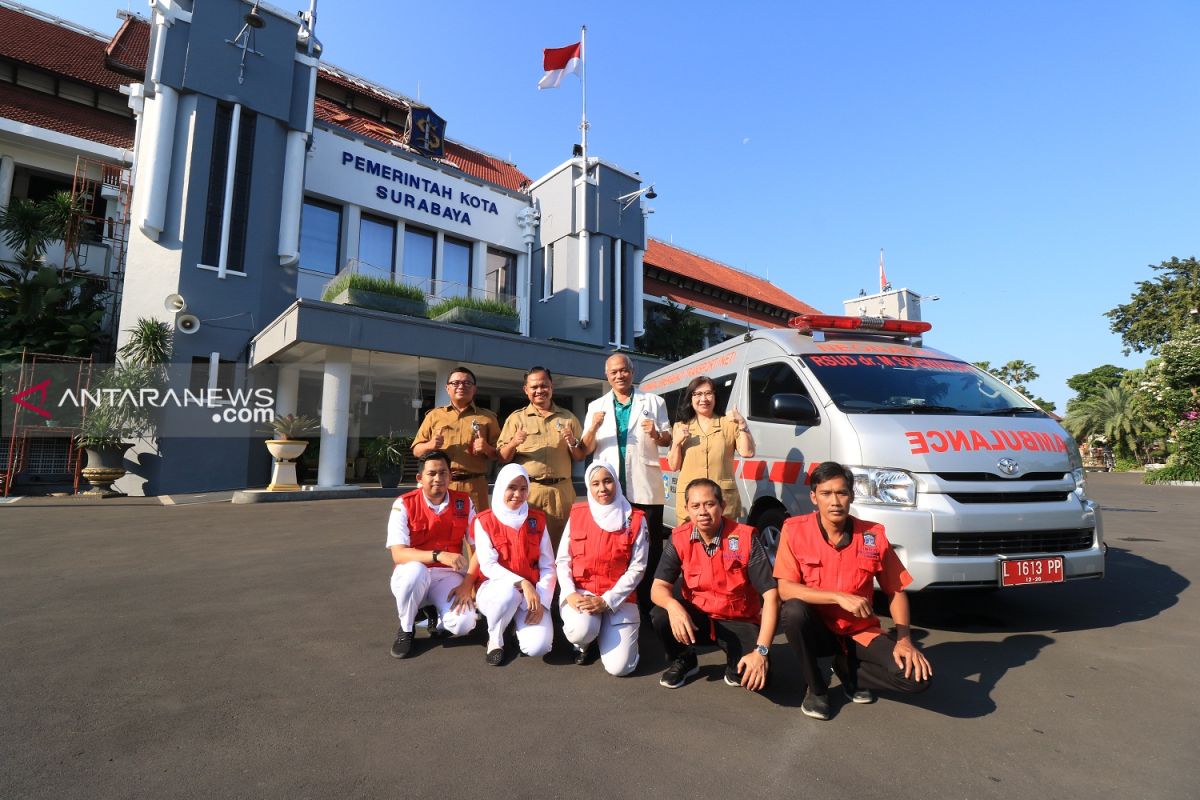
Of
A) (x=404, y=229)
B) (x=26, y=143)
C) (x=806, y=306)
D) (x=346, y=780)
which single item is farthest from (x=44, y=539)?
(x=806, y=306)

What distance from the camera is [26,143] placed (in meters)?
16.9

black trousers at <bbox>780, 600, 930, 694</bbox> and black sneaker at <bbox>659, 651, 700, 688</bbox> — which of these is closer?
black trousers at <bbox>780, 600, 930, 694</bbox>

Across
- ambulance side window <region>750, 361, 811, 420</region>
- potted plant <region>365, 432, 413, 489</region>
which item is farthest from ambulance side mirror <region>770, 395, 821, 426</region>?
potted plant <region>365, 432, 413, 489</region>

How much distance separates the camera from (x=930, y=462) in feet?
12.4

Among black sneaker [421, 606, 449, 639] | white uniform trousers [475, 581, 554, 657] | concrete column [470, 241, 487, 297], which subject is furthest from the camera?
concrete column [470, 241, 487, 297]

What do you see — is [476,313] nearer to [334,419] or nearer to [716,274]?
[334,419]

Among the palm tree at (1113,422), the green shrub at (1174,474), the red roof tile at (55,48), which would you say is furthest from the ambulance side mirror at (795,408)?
the palm tree at (1113,422)

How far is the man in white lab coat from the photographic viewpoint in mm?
4391

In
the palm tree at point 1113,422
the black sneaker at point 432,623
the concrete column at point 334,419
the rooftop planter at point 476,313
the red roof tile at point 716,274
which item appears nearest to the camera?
the black sneaker at point 432,623

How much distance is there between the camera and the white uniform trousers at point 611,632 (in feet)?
11.2

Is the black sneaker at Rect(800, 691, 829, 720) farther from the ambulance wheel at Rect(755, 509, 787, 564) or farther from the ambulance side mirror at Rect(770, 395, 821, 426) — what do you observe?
the ambulance side mirror at Rect(770, 395, 821, 426)

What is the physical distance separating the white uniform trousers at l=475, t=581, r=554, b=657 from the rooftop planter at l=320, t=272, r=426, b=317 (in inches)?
463

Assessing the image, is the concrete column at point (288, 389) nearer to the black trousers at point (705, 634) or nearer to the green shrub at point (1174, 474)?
the black trousers at point (705, 634)

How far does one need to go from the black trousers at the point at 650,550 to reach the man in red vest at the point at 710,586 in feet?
1.93
